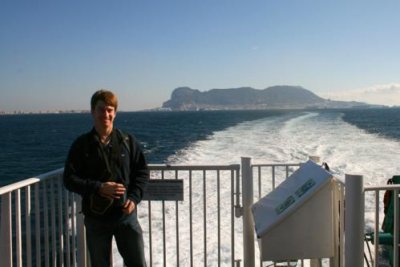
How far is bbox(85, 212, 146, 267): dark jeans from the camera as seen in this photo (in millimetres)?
3061

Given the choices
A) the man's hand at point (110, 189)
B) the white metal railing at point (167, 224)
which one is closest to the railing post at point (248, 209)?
the white metal railing at point (167, 224)

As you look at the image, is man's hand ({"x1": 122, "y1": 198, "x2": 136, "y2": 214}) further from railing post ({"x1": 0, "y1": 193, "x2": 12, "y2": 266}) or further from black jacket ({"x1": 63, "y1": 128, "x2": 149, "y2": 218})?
railing post ({"x1": 0, "y1": 193, "x2": 12, "y2": 266})

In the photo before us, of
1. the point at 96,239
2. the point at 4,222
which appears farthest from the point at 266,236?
the point at 4,222

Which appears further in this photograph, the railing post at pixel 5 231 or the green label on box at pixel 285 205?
the green label on box at pixel 285 205

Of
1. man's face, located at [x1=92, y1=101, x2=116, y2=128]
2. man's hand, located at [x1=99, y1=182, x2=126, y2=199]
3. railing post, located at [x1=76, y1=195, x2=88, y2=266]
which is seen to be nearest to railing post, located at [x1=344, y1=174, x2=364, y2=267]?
man's hand, located at [x1=99, y1=182, x2=126, y2=199]

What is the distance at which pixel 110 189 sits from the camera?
2.90m

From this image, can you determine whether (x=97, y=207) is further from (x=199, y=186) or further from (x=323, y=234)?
(x=199, y=186)

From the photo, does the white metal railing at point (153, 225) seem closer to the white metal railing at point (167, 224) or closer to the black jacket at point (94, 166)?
the white metal railing at point (167, 224)

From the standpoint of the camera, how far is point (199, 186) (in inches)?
476

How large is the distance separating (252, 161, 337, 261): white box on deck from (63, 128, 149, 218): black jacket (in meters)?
1.15

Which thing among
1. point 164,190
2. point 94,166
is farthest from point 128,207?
point 164,190

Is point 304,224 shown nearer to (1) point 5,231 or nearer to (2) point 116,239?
(2) point 116,239

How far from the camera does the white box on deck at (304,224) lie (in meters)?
3.31

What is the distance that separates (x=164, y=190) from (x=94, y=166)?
3.56 ft
